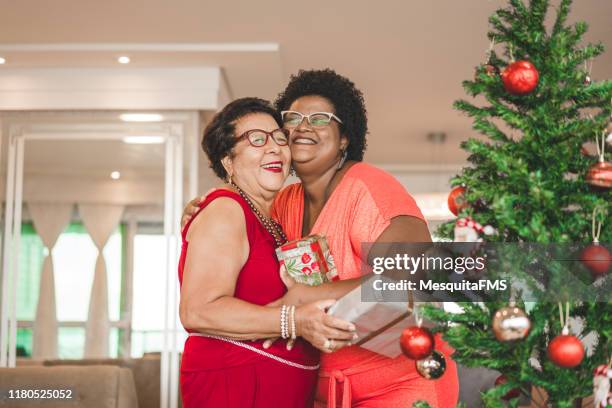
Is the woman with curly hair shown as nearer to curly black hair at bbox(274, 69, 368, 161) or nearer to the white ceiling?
curly black hair at bbox(274, 69, 368, 161)

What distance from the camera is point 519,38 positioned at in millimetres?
1434

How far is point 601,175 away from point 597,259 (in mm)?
144

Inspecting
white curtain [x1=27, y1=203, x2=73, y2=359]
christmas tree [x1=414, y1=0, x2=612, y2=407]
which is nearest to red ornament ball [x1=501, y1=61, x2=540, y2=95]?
christmas tree [x1=414, y1=0, x2=612, y2=407]

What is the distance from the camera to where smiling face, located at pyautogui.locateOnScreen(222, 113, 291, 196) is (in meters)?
1.96

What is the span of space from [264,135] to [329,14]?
2351 millimetres

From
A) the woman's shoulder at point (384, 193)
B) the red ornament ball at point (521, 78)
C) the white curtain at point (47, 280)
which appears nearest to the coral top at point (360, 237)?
the woman's shoulder at point (384, 193)

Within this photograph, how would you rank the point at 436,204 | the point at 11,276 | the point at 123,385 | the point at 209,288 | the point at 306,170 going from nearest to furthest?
the point at 209,288 → the point at 306,170 → the point at 123,385 → the point at 11,276 → the point at 436,204

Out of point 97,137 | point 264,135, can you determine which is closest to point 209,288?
point 264,135

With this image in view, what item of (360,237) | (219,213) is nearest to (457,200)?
(360,237)

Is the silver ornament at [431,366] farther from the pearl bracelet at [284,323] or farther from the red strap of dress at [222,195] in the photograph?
the red strap of dress at [222,195]

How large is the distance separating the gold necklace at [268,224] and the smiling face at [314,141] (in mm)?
232

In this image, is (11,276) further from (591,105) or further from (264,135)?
(591,105)

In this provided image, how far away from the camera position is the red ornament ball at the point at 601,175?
128 cm

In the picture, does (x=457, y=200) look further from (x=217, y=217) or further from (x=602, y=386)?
(x=217, y=217)
